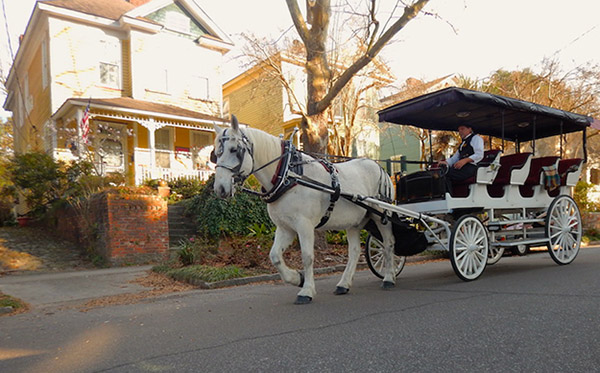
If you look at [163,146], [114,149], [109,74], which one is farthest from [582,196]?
[109,74]

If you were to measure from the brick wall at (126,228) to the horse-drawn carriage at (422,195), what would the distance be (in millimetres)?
5884

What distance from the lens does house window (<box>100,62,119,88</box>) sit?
61.8ft

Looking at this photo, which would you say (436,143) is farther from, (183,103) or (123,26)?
(123,26)

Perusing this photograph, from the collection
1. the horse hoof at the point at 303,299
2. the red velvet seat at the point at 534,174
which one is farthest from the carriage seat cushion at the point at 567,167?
the horse hoof at the point at 303,299

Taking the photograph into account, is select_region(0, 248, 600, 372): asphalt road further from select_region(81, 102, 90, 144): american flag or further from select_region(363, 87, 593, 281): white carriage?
select_region(81, 102, 90, 144): american flag

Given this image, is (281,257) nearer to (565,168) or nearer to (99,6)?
(565,168)

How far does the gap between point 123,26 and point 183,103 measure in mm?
4003

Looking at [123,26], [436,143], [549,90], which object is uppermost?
[123,26]

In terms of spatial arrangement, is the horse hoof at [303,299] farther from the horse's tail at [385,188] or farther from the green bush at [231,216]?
the green bush at [231,216]

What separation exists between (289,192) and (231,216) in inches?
278

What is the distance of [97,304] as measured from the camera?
20.6 feet

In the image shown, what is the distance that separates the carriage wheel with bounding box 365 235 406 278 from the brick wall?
5814mm

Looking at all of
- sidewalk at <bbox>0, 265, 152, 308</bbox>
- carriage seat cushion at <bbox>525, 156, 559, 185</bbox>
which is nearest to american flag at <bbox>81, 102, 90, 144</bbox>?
sidewalk at <bbox>0, 265, 152, 308</bbox>

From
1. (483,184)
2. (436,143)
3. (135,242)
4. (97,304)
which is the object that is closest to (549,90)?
(436,143)
